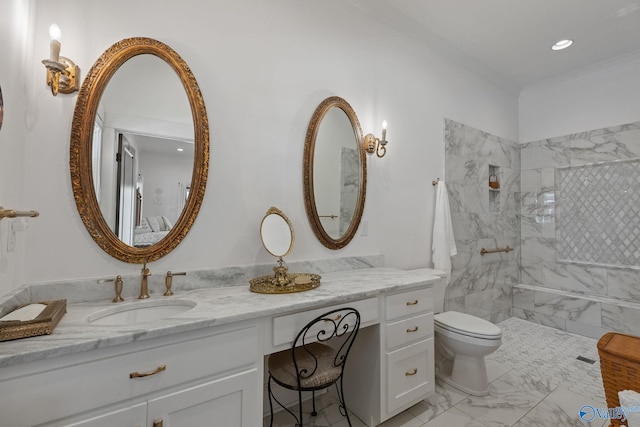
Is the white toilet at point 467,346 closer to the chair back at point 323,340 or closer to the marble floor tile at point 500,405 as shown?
the marble floor tile at point 500,405

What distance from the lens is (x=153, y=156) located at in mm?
1538

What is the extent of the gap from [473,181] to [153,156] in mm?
3006

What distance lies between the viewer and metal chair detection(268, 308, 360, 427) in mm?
1391

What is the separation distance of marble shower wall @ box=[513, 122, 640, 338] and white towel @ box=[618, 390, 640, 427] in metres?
2.70

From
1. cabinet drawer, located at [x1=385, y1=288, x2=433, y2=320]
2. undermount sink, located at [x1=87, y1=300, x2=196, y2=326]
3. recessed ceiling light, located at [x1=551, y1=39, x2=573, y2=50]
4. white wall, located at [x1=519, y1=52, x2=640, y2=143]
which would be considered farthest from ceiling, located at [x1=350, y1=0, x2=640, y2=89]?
undermount sink, located at [x1=87, y1=300, x2=196, y2=326]

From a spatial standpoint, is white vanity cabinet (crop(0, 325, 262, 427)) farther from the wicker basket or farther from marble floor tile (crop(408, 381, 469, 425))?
the wicker basket

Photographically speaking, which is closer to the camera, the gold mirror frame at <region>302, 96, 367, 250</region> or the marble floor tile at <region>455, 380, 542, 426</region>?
the marble floor tile at <region>455, 380, 542, 426</region>

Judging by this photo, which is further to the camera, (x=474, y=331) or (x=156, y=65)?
(x=474, y=331)

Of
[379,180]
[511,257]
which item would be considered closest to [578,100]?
[511,257]

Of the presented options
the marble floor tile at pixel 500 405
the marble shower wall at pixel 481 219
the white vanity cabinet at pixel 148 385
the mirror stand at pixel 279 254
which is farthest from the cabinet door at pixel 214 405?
the marble shower wall at pixel 481 219

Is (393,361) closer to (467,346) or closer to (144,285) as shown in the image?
(467,346)

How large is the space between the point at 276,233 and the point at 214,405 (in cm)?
90

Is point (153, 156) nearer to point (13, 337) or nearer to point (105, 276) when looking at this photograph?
point (105, 276)

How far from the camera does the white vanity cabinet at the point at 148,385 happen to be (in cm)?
86
